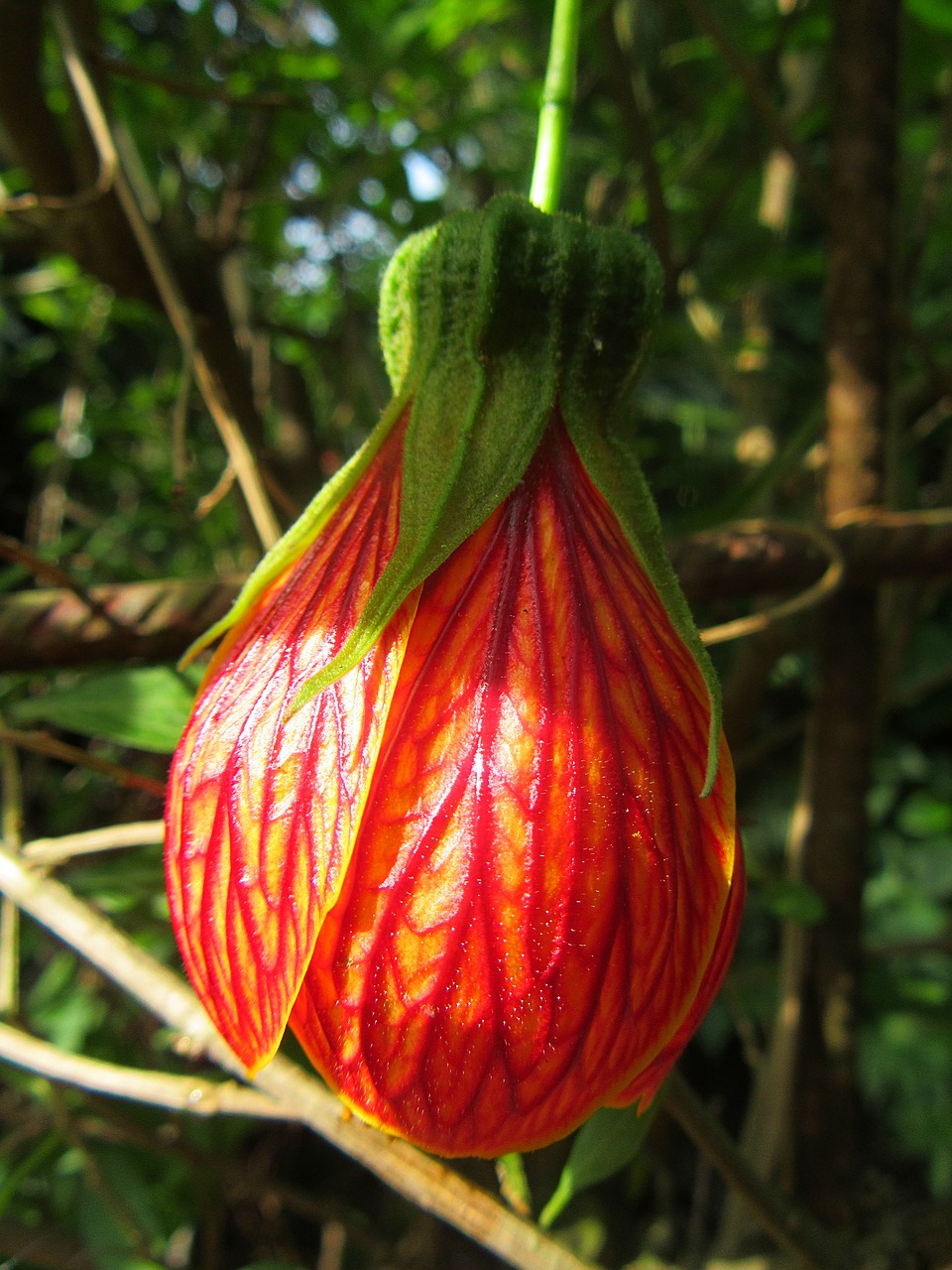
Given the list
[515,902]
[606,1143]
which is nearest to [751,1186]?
[606,1143]

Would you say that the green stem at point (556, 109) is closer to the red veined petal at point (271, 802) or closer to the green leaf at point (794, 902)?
the red veined petal at point (271, 802)

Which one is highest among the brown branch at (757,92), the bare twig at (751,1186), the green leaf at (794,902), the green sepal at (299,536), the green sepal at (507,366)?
the brown branch at (757,92)

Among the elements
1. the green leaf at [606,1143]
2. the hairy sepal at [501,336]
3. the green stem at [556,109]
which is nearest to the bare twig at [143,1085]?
the green leaf at [606,1143]

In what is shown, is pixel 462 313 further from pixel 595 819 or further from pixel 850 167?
pixel 850 167

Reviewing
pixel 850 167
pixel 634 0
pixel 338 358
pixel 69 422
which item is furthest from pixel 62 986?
pixel 634 0

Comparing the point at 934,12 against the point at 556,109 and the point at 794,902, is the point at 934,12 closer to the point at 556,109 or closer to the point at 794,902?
the point at 556,109

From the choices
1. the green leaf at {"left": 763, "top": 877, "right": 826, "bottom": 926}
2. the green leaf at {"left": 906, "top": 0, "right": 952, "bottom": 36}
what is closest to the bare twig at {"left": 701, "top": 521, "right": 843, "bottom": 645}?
the green leaf at {"left": 763, "top": 877, "right": 826, "bottom": 926}
